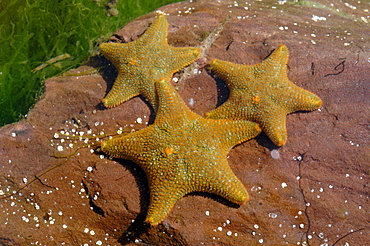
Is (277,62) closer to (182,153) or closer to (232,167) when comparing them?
(232,167)

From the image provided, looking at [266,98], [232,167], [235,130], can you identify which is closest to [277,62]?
[266,98]

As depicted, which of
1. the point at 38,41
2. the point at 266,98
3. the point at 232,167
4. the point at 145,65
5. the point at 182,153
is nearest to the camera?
the point at 182,153

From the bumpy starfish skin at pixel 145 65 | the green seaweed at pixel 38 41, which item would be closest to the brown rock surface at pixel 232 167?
the bumpy starfish skin at pixel 145 65

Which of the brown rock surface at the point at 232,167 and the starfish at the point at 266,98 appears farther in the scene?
the brown rock surface at the point at 232,167

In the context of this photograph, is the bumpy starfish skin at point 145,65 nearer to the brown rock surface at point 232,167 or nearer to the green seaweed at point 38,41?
the brown rock surface at point 232,167

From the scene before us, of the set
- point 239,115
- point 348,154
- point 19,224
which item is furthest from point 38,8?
point 348,154

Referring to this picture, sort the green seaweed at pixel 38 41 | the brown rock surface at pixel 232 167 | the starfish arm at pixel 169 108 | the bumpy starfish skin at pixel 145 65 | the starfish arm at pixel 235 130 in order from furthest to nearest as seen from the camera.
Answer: the green seaweed at pixel 38 41 < the bumpy starfish skin at pixel 145 65 < the brown rock surface at pixel 232 167 < the starfish arm at pixel 169 108 < the starfish arm at pixel 235 130

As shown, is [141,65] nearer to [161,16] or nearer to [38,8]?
[161,16]
